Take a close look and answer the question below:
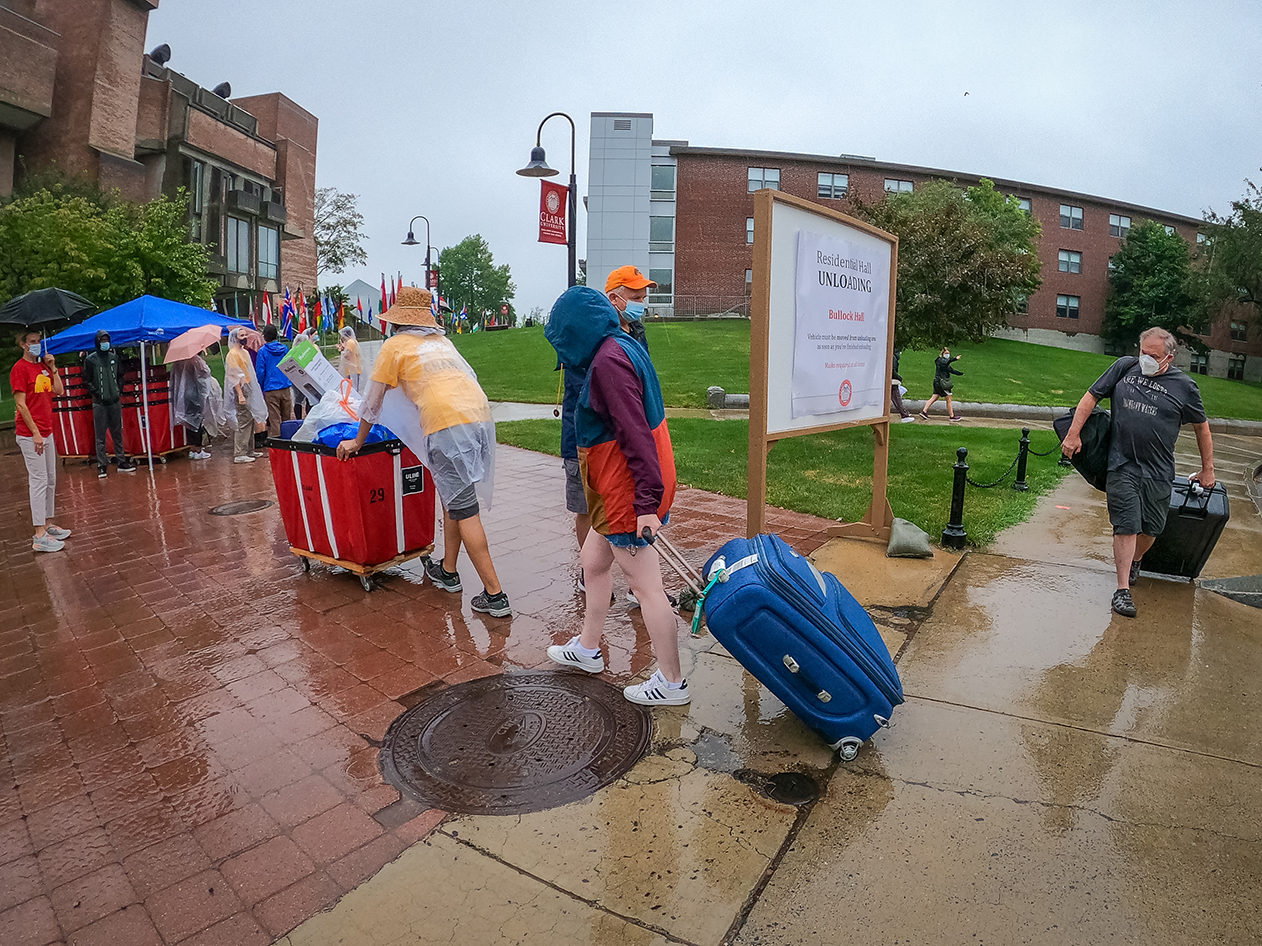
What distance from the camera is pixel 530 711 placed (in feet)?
11.8

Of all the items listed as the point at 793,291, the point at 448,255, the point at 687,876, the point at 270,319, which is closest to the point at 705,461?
the point at 793,291

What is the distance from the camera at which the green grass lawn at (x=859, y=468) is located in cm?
743

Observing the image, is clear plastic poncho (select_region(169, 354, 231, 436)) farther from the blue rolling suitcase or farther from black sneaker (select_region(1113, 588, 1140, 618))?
black sneaker (select_region(1113, 588, 1140, 618))

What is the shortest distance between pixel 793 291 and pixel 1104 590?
2993 mm

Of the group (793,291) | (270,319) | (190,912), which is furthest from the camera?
(270,319)

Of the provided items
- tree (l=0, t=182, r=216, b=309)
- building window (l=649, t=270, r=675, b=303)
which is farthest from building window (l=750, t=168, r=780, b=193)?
tree (l=0, t=182, r=216, b=309)

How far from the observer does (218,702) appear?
372 centimetres

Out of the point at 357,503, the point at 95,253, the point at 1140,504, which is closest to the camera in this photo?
the point at 1140,504

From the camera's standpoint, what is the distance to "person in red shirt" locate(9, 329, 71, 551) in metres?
6.48

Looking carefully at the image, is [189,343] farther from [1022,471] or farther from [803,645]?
[1022,471]

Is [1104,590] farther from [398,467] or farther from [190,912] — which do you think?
[190,912]

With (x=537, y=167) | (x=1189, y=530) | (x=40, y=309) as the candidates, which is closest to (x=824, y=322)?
(x=1189, y=530)

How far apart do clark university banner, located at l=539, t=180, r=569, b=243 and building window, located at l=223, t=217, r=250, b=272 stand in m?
34.2

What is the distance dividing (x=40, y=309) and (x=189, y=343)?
2.89 metres
